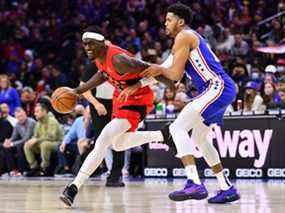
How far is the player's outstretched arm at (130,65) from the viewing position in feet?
24.4

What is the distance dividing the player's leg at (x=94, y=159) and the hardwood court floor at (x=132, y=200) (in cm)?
14

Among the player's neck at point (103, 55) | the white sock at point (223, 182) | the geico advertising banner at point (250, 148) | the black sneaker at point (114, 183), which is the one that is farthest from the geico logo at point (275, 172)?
the player's neck at point (103, 55)

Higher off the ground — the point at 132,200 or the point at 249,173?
the point at 132,200

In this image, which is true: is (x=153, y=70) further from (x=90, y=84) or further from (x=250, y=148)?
(x=250, y=148)

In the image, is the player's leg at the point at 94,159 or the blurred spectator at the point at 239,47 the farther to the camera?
the blurred spectator at the point at 239,47

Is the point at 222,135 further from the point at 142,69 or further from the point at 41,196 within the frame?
the point at 142,69

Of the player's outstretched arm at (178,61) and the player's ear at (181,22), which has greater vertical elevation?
the player's ear at (181,22)

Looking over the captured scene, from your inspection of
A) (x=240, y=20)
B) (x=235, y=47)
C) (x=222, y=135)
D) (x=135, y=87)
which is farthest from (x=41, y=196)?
(x=240, y=20)

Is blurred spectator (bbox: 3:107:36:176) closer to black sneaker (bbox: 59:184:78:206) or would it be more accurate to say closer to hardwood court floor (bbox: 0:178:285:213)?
hardwood court floor (bbox: 0:178:285:213)

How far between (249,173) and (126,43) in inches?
329

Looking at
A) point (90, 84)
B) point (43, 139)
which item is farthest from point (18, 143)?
point (90, 84)

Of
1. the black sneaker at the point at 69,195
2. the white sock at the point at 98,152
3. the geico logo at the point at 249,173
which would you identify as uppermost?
the white sock at the point at 98,152

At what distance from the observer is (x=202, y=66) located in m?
7.61

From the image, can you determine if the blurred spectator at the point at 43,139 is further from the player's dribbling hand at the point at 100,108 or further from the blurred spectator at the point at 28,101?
the player's dribbling hand at the point at 100,108
